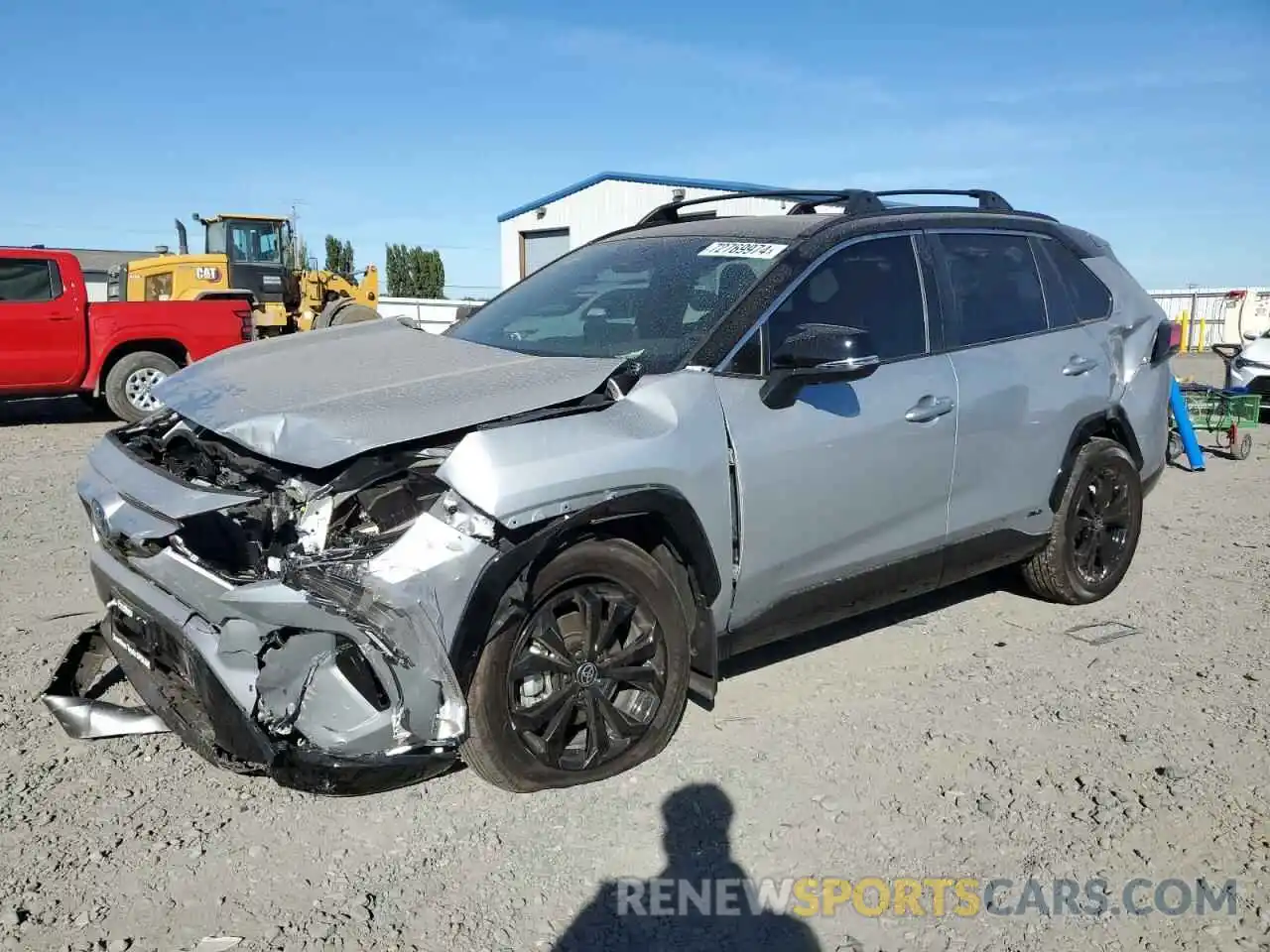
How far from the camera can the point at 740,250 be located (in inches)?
157

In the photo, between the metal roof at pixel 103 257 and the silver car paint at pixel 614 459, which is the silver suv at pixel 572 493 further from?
the metal roof at pixel 103 257

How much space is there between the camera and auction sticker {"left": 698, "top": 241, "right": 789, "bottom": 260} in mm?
3888


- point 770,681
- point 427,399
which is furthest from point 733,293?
point 770,681

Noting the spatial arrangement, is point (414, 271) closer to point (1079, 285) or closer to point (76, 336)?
point (76, 336)

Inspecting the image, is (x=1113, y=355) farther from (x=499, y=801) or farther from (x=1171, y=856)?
(x=499, y=801)

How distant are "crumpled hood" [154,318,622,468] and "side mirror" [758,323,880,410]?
549 mm

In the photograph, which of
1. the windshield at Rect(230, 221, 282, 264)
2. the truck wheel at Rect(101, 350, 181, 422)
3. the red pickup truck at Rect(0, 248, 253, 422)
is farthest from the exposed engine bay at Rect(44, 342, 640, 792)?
the windshield at Rect(230, 221, 282, 264)

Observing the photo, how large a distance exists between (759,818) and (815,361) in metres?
1.47

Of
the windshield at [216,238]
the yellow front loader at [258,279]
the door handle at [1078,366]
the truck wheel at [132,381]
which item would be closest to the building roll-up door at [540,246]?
the yellow front loader at [258,279]

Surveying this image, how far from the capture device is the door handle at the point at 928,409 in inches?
154

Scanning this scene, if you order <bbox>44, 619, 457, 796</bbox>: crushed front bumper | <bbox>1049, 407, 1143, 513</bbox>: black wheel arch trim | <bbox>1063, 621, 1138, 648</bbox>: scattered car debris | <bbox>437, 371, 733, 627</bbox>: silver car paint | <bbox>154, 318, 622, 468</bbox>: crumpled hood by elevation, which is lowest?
<bbox>1063, 621, 1138, 648</bbox>: scattered car debris

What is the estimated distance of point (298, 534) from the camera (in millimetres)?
2910

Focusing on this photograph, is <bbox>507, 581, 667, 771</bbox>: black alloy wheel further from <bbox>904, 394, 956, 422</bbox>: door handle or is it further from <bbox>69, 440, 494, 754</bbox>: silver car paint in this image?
<bbox>904, 394, 956, 422</bbox>: door handle

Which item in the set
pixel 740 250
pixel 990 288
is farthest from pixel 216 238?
pixel 990 288
